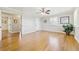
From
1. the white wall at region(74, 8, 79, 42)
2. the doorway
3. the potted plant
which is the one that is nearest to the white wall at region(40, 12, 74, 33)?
the potted plant

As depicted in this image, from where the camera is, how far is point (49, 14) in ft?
6.65

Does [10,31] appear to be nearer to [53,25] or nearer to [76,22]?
[53,25]

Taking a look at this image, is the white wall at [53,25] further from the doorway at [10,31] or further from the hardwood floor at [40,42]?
the doorway at [10,31]

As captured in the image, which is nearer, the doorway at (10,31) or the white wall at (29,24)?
the doorway at (10,31)

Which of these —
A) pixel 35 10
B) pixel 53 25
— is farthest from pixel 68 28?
pixel 35 10

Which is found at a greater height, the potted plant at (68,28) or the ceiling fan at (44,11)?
the ceiling fan at (44,11)

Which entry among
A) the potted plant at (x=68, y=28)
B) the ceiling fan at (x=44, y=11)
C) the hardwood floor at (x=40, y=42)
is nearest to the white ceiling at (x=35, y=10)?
the ceiling fan at (x=44, y=11)

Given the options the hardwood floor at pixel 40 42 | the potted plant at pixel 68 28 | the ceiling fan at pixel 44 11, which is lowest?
the hardwood floor at pixel 40 42

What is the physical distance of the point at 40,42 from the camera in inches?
81.1

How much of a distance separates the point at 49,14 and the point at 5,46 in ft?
3.86

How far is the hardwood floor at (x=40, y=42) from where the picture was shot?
6.48 ft
